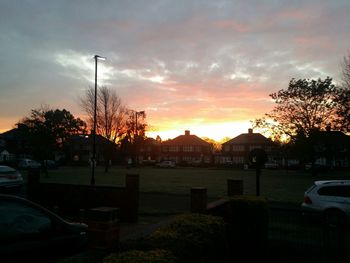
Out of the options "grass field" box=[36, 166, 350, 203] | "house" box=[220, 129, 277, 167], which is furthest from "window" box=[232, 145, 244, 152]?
"grass field" box=[36, 166, 350, 203]

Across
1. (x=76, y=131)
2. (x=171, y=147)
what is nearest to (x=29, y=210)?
(x=76, y=131)

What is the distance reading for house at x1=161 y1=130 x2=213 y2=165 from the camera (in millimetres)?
108688

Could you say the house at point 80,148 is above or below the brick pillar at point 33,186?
above

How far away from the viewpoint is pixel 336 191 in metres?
13.4

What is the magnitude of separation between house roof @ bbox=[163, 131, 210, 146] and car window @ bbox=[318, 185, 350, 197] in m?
95.0

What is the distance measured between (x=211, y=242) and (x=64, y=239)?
212 cm

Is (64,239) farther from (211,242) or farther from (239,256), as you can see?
(239,256)

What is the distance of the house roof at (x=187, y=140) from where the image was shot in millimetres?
109231

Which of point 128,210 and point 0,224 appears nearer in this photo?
point 0,224

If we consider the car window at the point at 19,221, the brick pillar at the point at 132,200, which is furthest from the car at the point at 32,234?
the brick pillar at the point at 132,200

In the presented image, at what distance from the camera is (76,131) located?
9956cm

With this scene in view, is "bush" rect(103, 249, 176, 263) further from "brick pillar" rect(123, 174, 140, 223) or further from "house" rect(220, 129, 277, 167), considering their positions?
"house" rect(220, 129, 277, 167)

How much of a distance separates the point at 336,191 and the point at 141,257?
11.8 meters

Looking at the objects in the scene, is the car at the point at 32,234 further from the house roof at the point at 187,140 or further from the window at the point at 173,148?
the window at the point at 173,148
